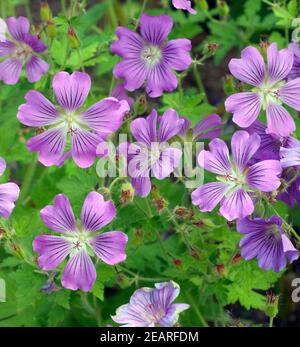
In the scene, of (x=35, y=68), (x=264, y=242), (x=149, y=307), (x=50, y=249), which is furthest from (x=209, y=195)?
(x=35, y=68)

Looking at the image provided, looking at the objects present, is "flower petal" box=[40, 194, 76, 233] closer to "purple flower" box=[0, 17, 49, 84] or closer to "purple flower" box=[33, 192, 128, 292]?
"purple flower" box=[33, 192, 128, 292]

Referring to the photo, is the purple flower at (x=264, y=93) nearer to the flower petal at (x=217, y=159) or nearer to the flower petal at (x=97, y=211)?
the flower petal at (x=217, y=159)

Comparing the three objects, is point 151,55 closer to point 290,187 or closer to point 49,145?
point 49,145

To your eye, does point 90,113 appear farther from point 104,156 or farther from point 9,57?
point 9,57

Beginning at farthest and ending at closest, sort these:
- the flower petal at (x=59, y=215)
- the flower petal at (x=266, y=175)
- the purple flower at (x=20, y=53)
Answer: the purple flower at (x=20, y=53) < the flower petal at (x=59, y=215) < the flower petal at (x=266, y=175)

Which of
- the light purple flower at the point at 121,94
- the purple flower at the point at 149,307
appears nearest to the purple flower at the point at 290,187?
the purple flower at the point at 149,307

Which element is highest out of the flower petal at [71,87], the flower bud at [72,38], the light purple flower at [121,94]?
the flower bud at [72,38]
